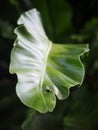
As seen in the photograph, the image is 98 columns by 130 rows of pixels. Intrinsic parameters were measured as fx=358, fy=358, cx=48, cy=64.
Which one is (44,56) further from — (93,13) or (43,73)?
(93,13)

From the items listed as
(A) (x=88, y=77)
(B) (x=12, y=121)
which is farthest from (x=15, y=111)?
(A) (x=88, y=77)

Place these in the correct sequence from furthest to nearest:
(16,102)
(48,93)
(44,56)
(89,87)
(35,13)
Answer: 1. (16,102)
2. (89,87)
3. (35,13)
4. (44,56)
5. (48,93)

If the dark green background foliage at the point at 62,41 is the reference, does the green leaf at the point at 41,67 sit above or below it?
above

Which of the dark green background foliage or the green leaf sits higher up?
the green leaf

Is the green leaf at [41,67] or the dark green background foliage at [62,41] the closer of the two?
the green leaf at [41,67]

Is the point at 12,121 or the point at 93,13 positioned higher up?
the point at 93,13
